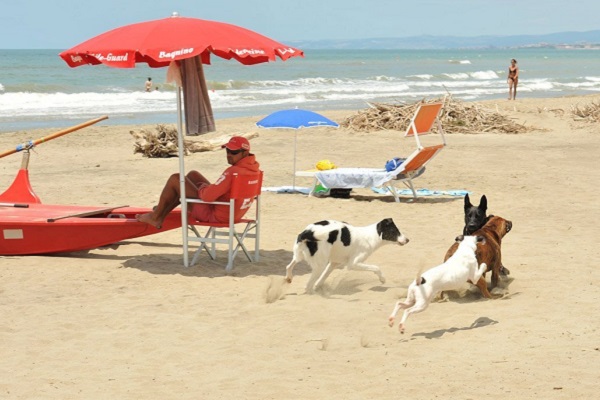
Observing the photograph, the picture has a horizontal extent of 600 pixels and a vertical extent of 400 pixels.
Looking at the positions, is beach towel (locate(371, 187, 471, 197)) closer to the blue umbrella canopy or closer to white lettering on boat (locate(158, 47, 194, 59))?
the blue umbrella canopy

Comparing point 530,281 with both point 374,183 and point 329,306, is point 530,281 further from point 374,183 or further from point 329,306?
point 374,183

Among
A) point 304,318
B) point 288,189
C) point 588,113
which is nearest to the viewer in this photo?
point 304,318

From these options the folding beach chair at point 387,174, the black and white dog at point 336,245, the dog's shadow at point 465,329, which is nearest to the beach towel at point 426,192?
the folding beach chair at point 387,174

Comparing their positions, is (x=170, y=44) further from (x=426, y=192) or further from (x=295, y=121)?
(x=426, y=192)

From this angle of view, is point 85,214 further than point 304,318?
Yes

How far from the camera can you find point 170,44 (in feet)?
25.5

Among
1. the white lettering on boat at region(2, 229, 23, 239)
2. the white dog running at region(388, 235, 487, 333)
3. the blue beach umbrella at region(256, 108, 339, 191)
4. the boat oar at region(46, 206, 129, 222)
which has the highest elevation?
the blue beach umbrella at region(256, 108, 339, 191)

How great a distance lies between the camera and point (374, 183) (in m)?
12.1

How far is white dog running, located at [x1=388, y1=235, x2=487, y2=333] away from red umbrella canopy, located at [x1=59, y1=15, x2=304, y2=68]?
8.45ft

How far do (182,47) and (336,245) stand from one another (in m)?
2.11

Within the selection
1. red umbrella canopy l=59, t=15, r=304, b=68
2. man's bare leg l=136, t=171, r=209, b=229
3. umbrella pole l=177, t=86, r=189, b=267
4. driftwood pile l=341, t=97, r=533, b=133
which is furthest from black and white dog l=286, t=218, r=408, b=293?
driftwood pile l=341, t=97, r=533, b=133

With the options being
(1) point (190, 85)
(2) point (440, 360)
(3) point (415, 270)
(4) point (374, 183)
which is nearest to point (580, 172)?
(4) point (374, 183)

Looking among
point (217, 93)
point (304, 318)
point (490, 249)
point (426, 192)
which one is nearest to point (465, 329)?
point (490, 249)

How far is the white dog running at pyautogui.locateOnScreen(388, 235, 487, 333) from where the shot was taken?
20.1ft
